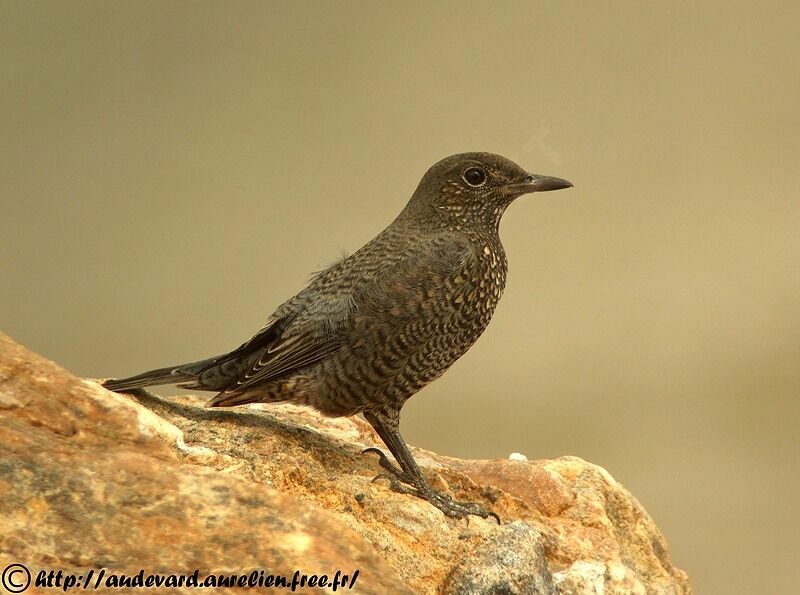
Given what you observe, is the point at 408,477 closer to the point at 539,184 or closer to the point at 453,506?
the point at 453,506

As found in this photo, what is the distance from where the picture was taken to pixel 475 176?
4695mm

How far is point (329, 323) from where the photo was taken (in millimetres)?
4387

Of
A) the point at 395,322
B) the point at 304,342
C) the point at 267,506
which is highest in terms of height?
the point at 395,322

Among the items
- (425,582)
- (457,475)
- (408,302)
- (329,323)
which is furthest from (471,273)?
(425,582)

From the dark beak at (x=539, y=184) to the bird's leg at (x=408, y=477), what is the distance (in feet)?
3.99

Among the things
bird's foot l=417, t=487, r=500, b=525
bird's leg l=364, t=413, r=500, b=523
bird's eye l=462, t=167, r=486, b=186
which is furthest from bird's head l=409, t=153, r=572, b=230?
bird's foot l=417, t=487, r=500, b=525

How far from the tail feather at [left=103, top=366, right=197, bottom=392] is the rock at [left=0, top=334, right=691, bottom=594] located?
12cm

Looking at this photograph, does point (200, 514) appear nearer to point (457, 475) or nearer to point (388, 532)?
point (388, 532)

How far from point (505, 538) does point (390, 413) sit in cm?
88

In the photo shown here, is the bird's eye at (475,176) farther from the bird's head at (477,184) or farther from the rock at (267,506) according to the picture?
the rock at (267,506)

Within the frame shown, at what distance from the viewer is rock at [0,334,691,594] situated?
9.67 ft

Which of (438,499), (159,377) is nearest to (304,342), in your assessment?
(159,377)

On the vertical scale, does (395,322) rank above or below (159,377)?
above

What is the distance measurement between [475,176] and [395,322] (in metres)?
0.87
